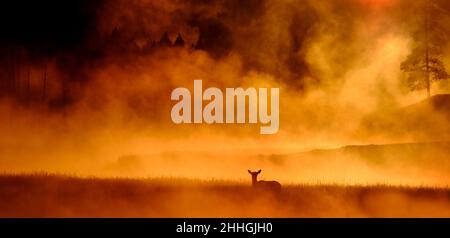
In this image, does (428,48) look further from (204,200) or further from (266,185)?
(204,200)

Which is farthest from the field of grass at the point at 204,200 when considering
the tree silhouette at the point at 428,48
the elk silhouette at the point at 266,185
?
the tree silhouette at the point at 428,48

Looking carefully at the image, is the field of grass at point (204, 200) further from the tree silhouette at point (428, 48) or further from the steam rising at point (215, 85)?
the tree silhouette at point (428, 48)

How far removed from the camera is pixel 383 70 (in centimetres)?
625

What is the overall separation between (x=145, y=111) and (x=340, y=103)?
5.60 ft

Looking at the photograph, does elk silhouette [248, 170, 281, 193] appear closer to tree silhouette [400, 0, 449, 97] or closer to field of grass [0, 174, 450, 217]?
field of grass [0, 174, 450, 217]

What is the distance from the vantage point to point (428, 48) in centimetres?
621

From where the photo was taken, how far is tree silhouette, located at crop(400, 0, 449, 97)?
245 inches

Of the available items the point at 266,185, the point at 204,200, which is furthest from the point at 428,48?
the point at 204,200

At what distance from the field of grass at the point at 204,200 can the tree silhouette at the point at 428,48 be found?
0.97 meters

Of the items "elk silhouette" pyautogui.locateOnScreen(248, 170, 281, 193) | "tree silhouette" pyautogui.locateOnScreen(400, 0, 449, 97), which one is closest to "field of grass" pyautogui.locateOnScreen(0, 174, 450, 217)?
A: "elk silhouette" pyautogui.locateOnScreen(248, 170, 281, 193)

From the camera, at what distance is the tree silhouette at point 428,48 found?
6.21m

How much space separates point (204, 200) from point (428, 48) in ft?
7.72

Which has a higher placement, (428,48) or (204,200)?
(428,48)

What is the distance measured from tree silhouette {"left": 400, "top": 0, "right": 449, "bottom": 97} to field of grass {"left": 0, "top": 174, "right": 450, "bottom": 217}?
0.97 m
